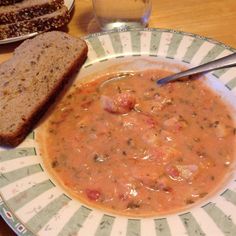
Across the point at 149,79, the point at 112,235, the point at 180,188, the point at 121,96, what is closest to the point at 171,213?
the point at 180,188

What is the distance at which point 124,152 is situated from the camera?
1.56 m

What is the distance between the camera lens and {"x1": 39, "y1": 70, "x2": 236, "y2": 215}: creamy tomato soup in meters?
1.42

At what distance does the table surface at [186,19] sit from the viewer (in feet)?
7.25

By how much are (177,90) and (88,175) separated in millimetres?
614

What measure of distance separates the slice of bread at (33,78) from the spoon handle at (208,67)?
1.35 ft

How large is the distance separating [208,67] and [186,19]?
61 centimetres

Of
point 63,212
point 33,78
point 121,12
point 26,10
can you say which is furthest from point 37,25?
point 63,212

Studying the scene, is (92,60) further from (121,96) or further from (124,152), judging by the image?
(124,152)

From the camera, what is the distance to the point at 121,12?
224cm

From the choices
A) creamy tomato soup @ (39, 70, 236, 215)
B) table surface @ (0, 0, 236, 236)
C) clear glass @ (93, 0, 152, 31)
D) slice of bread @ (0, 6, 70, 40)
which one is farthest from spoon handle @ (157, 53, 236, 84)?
slice of bread @ (0, 6, 70, 40)

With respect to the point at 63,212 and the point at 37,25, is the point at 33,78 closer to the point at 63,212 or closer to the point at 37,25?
the point at 37,25

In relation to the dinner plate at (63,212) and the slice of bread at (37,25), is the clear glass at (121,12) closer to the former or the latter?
the slice of bread at (37,25)

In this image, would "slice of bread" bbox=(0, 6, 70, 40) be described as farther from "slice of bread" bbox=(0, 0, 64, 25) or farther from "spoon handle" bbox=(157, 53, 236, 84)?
"spoon handle" bbox=(157, 53, 236, 84)

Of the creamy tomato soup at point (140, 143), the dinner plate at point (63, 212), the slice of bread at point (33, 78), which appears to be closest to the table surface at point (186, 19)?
the slice of bread at point (33, 78)
